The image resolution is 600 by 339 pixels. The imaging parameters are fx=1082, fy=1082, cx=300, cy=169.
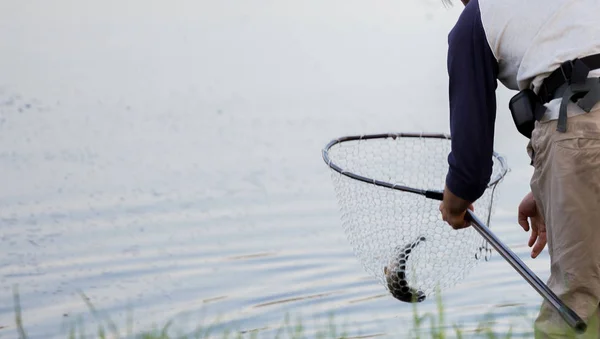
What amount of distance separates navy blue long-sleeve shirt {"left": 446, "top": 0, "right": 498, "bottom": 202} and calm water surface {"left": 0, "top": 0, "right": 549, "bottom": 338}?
2371 mm

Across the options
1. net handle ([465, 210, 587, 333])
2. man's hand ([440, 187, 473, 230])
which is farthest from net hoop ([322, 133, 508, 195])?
net handle ([465, 210, 587, 333])

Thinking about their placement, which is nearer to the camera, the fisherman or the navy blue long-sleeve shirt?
the fisherman

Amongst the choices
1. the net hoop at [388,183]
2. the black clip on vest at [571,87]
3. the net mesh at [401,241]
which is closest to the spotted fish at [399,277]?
the net mesh at [401,241]

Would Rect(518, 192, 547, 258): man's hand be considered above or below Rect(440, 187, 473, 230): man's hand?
below

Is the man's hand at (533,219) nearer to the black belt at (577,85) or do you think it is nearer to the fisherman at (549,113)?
the fisherman at (549,113)

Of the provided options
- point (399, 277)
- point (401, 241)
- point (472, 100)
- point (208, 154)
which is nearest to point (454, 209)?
point (472, 100)

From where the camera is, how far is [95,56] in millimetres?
13320

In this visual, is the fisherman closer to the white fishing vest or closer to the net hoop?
the white fishing vest

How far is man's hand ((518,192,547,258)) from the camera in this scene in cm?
361

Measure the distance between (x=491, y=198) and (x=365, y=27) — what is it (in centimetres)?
1171

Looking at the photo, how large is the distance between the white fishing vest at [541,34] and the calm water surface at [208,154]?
2565 millimetres

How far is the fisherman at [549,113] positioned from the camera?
10.2 ft

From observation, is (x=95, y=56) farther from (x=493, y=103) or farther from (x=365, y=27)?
(x=493, y=103)

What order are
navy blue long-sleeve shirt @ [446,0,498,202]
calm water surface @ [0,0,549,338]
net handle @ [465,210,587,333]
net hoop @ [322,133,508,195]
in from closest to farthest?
1. net handle @ [465,210,587,333]
2. navy blue long-sleeve shirt @ [446,0,498,202]
3. net hoop @ [322,133,508,195]
4. calm water surface @ [0,0,549,338]
